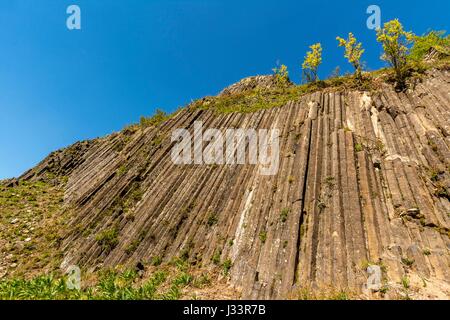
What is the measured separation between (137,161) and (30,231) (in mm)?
9081

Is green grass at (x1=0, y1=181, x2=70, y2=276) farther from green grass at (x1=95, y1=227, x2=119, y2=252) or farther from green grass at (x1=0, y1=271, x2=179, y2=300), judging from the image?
green grass at (x1=95, y1=227, x2=119, y2=252)

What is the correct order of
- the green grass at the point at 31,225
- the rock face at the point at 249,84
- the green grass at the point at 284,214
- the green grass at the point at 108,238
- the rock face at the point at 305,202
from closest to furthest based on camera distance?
the rock face at the point at 305,202 < the green grass at the point at 284,214 < the green grass at the point at 108,238 < the green grass at the point at 31,225 < the rock face at the point at 249,84

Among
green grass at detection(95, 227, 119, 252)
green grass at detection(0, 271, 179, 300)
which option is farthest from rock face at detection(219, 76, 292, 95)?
green grass at detection(0, 271, 179, 300)

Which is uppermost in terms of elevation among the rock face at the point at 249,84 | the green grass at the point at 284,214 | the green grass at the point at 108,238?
the rock face at the point at 249,84

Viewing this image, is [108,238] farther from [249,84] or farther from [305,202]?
[249,84]

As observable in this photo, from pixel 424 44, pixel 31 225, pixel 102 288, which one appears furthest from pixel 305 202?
pixel 424 44

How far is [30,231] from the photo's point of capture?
72.6ft

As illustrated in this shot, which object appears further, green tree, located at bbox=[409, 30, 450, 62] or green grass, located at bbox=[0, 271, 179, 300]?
green tree, located at bbox=[409, 30, 450, 62]

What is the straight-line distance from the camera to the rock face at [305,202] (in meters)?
12.0

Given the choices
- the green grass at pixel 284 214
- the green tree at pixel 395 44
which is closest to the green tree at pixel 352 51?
the green tree at pixel 395 44

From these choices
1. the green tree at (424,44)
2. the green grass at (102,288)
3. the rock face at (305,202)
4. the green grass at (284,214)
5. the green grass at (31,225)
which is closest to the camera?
the rock face at (305,202)

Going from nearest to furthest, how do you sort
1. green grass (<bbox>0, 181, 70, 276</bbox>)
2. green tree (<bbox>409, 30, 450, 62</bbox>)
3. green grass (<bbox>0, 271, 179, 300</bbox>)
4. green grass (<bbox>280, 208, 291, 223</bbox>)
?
green grass (<bbox>0, 271, 179, 300</bbox>), green grass (<bbox>280, 208, 291, 223</bbox>), green grass (<bbox>0, 181, 70, 276</bbox>), green tree (<bbox>409, 30, 450, 62</bbox>)

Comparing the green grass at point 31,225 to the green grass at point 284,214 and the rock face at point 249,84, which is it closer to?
the green grass at point 284,214

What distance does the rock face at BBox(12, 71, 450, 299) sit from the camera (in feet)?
39.3
